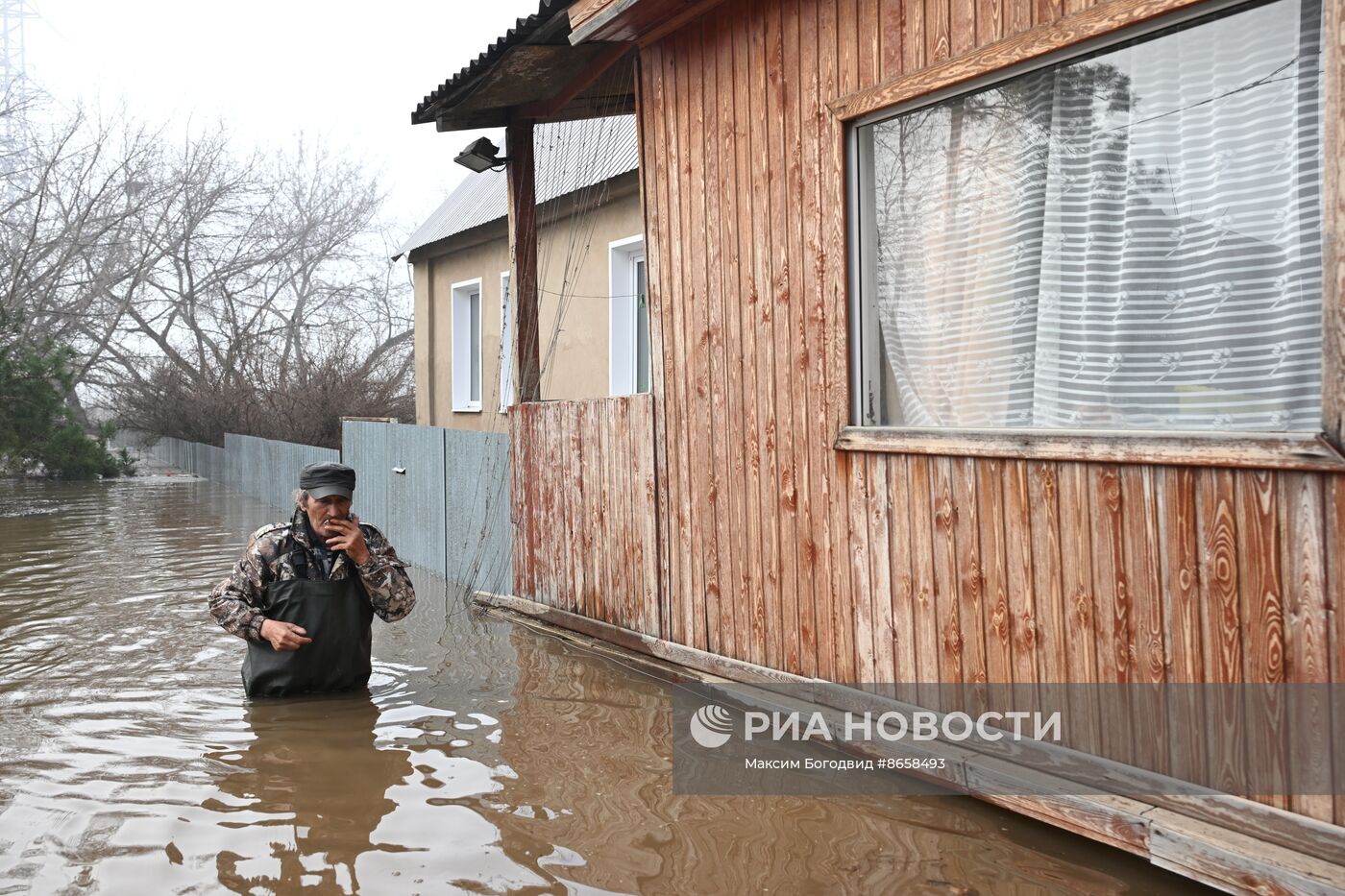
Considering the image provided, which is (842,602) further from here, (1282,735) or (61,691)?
(61,691)

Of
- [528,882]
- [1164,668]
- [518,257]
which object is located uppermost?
[518,257]

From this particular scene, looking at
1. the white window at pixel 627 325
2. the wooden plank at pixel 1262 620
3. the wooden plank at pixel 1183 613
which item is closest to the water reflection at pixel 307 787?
the wooden plank at pixel 1183 613

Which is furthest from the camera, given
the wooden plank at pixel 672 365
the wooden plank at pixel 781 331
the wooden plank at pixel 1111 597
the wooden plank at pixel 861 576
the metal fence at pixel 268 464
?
the metal fence at pixel 268 464

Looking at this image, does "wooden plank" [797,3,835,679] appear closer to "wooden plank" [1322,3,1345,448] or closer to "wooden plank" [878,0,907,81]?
"wooden plank" [878,0,907,81]

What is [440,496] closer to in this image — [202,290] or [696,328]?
[696,328]

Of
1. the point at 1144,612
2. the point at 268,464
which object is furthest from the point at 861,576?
the point at 268,464

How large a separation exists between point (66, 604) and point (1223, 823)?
892cm

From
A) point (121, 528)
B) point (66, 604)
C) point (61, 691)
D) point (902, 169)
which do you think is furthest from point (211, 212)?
point (902, 169)

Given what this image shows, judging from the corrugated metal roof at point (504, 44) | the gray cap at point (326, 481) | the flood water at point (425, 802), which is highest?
the corrugated metal roof at point (504, 44)

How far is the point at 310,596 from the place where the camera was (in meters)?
6.05

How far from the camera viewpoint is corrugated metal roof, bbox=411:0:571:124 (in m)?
6.77

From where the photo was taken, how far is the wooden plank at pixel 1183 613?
383 cm

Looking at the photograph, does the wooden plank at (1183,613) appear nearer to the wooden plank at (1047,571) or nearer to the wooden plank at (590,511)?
the wooden plank at (1047,571)

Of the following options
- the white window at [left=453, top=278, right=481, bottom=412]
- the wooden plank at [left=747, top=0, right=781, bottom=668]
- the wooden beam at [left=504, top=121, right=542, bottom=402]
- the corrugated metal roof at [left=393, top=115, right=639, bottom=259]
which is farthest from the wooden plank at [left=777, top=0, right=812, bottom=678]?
the white window at [left=453, top=278, right=481, bottom=412]
